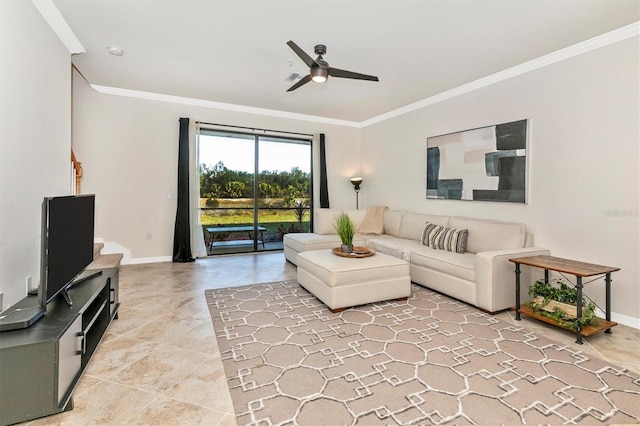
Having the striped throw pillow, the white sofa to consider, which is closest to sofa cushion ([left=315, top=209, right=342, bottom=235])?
the white sofa

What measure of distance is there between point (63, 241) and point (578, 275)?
147 inches

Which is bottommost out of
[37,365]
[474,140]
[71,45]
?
[37,365]

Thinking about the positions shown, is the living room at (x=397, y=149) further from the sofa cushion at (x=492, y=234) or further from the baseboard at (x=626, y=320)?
the sofa cushion at (x=492, y=234)

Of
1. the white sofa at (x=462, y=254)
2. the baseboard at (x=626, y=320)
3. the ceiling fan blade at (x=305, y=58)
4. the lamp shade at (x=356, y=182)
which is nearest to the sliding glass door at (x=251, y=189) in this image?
the lamp shade at (x=356, y=182)

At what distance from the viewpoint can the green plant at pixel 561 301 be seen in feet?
8.25

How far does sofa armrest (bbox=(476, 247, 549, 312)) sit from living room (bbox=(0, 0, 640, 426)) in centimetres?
73

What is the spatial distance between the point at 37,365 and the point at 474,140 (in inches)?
188

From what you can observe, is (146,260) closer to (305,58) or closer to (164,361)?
(164,361)

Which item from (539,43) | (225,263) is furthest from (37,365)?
(539,43)

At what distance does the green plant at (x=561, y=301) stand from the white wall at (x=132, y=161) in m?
5.15

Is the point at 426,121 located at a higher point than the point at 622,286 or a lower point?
higher

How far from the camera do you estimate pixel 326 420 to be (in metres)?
1.59

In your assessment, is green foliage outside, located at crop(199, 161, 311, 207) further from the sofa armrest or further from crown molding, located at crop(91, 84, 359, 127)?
the sofa armrest

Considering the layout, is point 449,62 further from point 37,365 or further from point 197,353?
point 37,365
